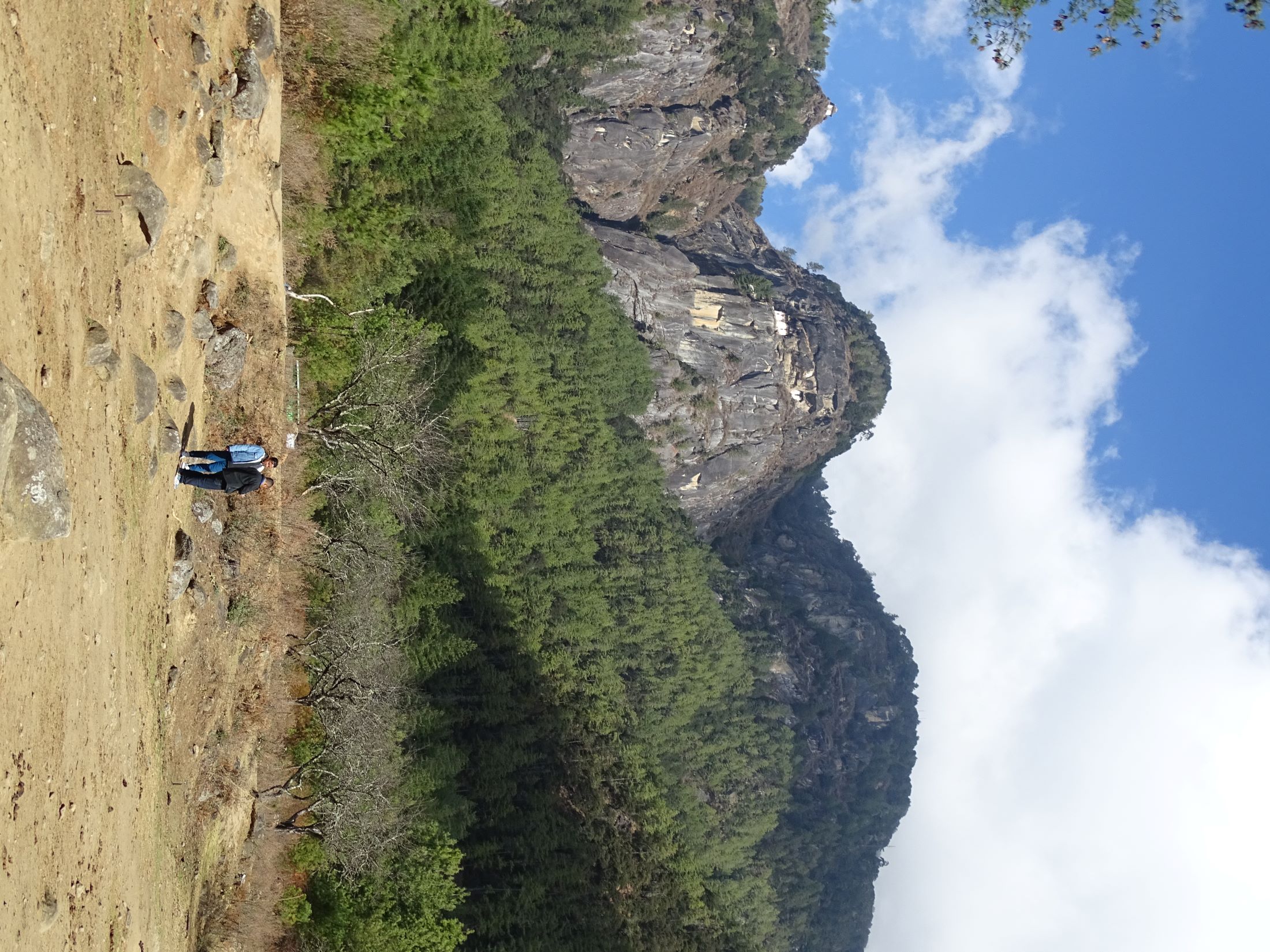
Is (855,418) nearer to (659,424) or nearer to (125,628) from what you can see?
(659,424)

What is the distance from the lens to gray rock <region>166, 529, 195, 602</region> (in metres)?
19.8

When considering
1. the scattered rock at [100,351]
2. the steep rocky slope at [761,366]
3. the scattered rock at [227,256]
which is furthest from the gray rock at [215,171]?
the steep rocky slope at [761,366]

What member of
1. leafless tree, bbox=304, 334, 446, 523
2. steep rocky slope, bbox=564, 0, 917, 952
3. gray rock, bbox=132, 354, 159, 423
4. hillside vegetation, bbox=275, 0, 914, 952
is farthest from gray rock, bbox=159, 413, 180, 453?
steep rocky slope, bbox=564, 0, 917, 952

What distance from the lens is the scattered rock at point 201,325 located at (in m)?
20.5

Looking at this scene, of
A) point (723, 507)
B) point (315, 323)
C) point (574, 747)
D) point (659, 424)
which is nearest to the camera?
point (315, 323)

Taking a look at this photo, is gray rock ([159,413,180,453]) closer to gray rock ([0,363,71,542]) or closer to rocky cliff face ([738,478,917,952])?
gray rock ([0,363,71,542])

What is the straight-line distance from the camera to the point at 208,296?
2097 cm

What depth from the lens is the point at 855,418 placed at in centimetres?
9306

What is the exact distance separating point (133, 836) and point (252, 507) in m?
8.82

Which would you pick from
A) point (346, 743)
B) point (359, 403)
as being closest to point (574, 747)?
point (346, 743)

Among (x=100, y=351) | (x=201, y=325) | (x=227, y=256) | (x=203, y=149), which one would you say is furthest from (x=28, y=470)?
(x=227, y=256)

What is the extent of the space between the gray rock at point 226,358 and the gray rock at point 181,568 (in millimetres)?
3903

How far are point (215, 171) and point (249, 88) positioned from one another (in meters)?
2.74

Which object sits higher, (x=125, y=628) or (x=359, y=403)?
(x=359, y=403)
